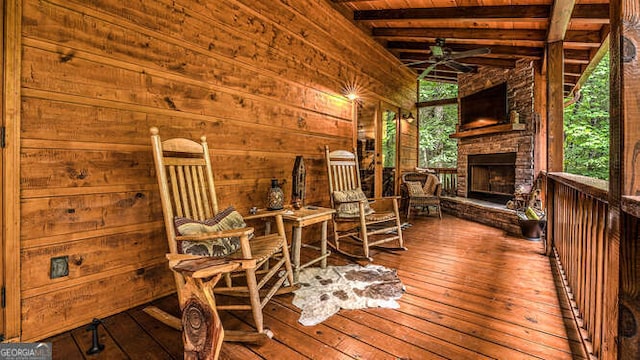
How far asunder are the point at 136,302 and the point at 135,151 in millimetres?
1004

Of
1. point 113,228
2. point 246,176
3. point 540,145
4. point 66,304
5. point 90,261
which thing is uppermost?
point 540,145

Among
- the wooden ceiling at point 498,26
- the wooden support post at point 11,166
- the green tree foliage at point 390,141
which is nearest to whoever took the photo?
the wooden support post at point 11,166

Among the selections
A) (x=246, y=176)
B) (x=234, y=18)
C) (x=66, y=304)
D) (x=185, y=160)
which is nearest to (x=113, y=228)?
(x=66, y=304)

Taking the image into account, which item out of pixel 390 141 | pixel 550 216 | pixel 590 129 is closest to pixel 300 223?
pixel 550 216

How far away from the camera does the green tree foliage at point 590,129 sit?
670 cm

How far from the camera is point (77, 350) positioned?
1423mm

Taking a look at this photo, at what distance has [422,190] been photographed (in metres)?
5.06

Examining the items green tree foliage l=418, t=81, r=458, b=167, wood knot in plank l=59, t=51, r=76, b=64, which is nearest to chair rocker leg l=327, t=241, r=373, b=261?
wood knot in plank l=59, t=51, r=76, b=64

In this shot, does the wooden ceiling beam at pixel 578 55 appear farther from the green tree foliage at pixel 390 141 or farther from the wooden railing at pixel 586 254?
the wooden railing at pixel 586 254

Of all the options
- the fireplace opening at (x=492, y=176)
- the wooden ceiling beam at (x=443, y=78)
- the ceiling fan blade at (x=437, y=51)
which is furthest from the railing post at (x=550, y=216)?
the wooden ceiling beam at (x=443, y=78)

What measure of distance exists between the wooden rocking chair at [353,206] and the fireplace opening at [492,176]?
2.91 m

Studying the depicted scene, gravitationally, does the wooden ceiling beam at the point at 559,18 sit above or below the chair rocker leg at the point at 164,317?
above

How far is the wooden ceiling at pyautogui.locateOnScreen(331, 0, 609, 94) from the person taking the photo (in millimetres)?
2707

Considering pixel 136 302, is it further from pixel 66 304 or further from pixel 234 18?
pixel 234 18
